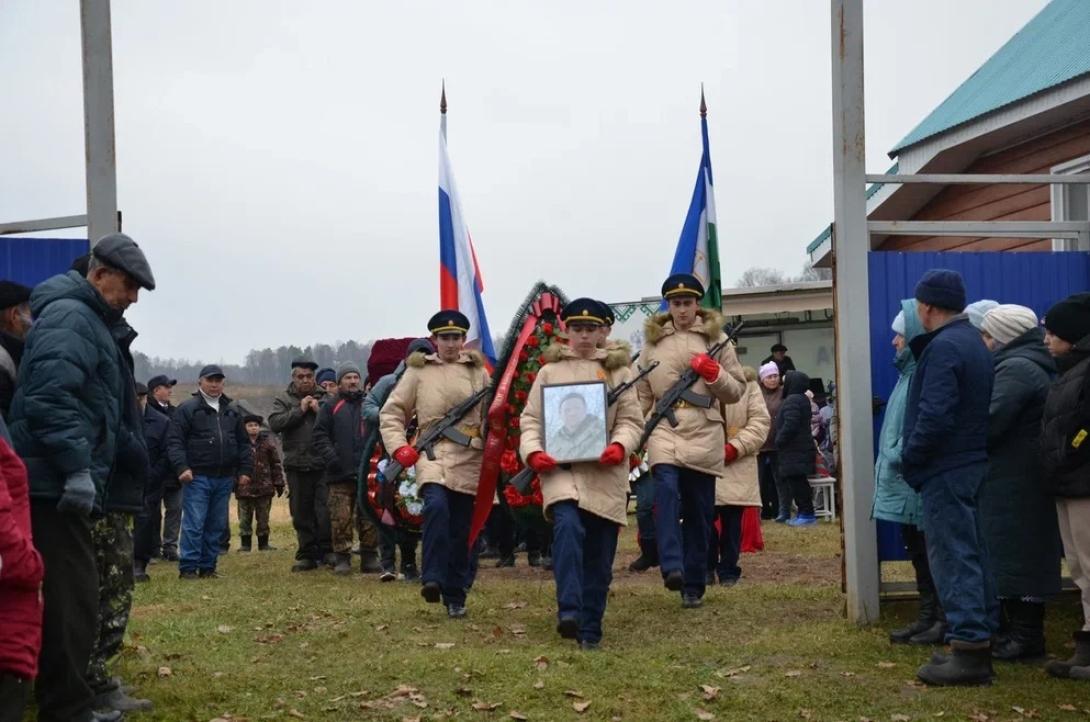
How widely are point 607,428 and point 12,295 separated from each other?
3.81 m

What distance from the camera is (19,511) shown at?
4.91m

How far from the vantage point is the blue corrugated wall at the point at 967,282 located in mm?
9422

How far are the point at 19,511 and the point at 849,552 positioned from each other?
231 inches

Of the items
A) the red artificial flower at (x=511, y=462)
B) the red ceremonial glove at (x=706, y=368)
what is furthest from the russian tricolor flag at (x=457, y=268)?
the red ceremonial glove at (x=706, y=368)

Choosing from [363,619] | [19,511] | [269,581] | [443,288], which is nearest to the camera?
[19,511]

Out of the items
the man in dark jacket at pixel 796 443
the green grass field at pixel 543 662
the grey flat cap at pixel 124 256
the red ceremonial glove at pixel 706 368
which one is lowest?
the green grass field at pixel 543 662

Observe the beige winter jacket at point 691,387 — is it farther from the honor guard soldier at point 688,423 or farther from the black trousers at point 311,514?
the black trousers at point 311,514

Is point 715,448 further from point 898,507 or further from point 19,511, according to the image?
point 19,511

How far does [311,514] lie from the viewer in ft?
49.2

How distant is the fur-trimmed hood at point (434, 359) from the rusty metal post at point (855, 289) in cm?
292

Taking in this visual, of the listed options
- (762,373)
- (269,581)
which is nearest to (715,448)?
(269,581)

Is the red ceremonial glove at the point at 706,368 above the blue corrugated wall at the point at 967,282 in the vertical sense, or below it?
below

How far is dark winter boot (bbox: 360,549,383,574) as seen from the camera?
1453cm

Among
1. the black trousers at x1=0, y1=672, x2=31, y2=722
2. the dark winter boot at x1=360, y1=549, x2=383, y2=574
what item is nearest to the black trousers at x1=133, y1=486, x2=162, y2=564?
the dark winter boot at x1=360, y1=549, x2=383, y2=574
